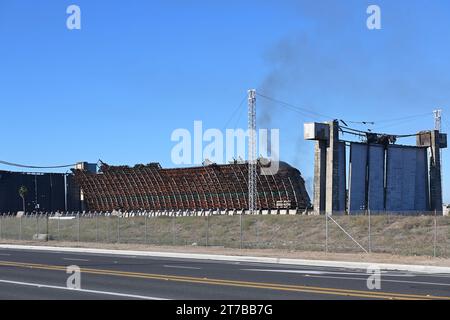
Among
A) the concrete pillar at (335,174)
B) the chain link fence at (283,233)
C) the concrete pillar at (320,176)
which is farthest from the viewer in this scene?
the concrete pillar at (320,176)

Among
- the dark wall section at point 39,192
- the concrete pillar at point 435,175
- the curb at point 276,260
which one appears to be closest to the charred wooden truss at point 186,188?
the dark wall section at point 39,192

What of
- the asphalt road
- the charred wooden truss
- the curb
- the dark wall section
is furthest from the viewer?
the dark wall section

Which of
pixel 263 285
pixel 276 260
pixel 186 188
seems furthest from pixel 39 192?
pixel 263 285

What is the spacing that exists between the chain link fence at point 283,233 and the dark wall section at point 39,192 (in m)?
48.6

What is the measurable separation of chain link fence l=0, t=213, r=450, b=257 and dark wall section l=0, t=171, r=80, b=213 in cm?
4859

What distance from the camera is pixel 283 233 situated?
143ft

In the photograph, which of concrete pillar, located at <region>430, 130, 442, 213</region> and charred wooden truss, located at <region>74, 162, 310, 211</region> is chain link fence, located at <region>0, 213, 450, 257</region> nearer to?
concrete pillar, located at <region>430, 130, 442, 213</region>

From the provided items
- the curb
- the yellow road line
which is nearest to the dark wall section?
the curb

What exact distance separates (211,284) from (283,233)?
28.6 m

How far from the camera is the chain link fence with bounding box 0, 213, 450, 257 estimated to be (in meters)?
32.4

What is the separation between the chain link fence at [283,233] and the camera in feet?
106

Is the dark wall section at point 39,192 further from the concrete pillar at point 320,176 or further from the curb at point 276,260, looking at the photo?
the curb at point 276,260

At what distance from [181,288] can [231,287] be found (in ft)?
3.78
